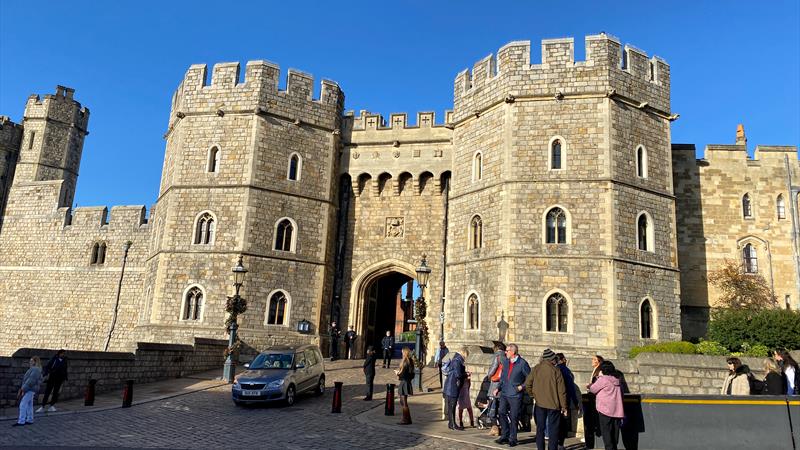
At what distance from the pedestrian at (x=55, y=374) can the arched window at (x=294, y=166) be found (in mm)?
11097

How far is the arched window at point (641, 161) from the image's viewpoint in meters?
20.0

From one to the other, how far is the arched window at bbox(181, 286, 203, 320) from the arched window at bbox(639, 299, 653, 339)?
15.0 metres

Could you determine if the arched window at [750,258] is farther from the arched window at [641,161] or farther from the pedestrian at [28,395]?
the pedestrian at [28,395]

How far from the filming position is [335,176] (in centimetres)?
2442

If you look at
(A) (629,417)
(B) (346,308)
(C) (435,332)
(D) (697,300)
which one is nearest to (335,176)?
(B) (346,308)

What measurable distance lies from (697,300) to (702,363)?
11460 mm

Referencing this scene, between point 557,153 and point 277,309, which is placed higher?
point 557,153

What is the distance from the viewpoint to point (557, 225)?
1925 cm

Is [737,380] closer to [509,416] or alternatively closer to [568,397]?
[568,397]

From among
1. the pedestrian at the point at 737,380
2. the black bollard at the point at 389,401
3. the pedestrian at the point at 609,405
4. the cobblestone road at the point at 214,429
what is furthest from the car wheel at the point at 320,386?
the pedestrian at the point at 737,380

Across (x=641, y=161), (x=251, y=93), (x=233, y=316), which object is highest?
(x=251, y=93)

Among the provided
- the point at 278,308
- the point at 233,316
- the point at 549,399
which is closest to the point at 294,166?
the point at 278,308

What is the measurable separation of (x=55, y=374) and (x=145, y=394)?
7.85 ft

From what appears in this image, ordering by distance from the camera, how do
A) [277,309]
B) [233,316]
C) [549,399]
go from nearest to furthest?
[549,399] → [233,316] → [277,309]
